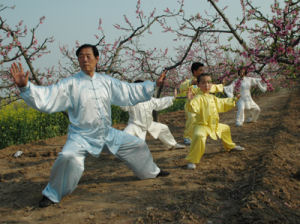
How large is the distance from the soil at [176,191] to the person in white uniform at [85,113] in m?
0.26

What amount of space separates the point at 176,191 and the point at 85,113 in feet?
5.04

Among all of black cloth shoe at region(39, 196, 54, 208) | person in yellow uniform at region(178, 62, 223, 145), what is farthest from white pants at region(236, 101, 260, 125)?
black cloth shoe at region(39, 196, 54, 208)

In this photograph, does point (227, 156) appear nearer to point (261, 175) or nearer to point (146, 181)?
point (261, 175)

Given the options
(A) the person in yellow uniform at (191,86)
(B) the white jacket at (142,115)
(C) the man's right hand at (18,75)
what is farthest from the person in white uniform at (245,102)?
(C) the man's right hand at (18,75)

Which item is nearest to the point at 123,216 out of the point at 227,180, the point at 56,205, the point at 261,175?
the point at 56,205

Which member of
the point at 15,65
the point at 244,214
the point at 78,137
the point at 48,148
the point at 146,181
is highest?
the point at 15,65

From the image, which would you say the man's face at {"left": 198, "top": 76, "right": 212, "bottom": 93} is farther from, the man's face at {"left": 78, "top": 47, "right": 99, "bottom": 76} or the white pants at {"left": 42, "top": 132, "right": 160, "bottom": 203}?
the white pants at {"left": 42, "top": 132, "right": 160, "bottom": 203}

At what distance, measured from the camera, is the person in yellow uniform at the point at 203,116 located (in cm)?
441

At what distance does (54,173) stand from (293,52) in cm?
321

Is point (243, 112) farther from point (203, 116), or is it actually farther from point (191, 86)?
point (203, 116)

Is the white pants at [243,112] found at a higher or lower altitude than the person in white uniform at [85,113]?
lower

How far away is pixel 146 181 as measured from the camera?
3951mm

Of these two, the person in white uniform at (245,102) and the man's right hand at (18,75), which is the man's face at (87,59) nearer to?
the man's right hand at (18,75)

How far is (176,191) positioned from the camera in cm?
346
